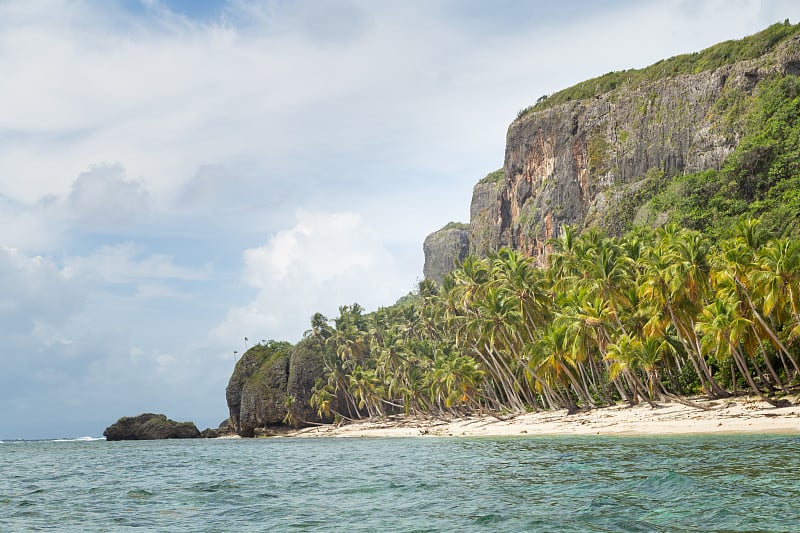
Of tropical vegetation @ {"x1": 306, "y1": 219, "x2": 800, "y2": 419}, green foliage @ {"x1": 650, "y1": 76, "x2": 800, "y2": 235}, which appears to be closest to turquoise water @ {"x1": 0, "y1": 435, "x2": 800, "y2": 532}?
tropical vegetation @ {"x1": 306, "y1": 219, "x2": 800, "y2": 419}

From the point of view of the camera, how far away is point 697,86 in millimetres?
100812

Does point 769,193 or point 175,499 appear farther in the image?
point 769,193

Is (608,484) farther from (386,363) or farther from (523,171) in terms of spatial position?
(523,171)

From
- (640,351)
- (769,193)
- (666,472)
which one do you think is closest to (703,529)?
(666,472)

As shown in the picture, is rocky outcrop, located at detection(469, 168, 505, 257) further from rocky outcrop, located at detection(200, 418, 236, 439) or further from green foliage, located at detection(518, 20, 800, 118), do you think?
rocky outcrop, located at detection(200, 418, 236, 439)

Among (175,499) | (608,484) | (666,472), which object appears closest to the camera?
(608,484)

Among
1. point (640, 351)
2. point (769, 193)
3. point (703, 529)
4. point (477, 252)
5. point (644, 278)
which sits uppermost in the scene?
point (477, 252)

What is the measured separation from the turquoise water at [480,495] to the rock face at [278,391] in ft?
281

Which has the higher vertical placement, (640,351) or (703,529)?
(640,351)

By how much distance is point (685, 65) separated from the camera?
107938 millimetres

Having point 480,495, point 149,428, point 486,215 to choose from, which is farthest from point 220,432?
point 480,495

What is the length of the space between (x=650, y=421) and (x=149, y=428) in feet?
370

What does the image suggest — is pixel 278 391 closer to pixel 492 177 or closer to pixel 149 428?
pixel 149 428

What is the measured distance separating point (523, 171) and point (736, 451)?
350ft
